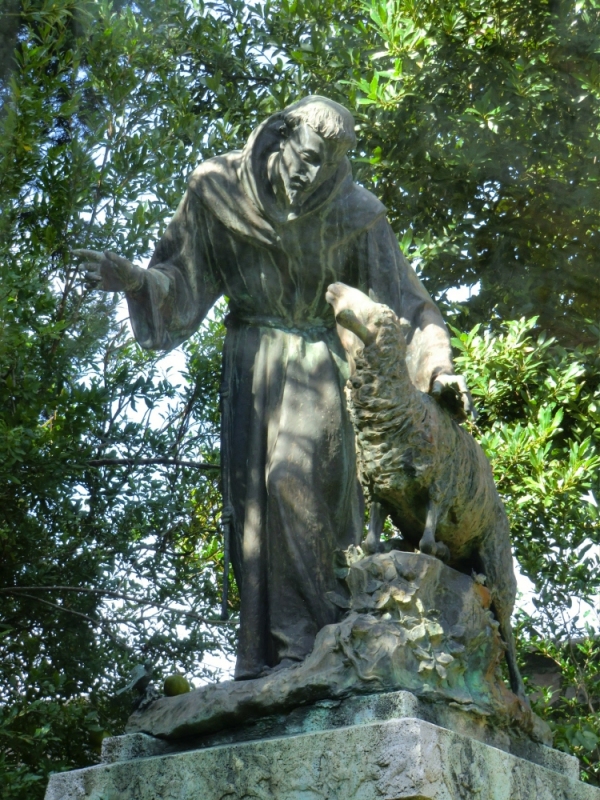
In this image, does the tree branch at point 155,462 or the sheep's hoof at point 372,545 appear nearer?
the sheep's hoof at point 372,545

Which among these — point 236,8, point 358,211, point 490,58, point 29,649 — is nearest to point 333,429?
point 358,211

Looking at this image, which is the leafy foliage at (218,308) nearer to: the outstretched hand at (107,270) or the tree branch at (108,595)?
the tree branch at (108,595)

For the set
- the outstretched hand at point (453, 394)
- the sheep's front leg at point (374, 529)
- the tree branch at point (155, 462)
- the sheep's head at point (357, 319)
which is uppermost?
the tree branch at point (155, 462)

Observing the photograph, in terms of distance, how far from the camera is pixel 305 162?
4.51 m

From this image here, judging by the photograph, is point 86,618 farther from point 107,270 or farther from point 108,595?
point 107,270

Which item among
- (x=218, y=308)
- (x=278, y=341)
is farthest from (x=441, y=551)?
(x=218, y=308)

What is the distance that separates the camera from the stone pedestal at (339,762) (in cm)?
343

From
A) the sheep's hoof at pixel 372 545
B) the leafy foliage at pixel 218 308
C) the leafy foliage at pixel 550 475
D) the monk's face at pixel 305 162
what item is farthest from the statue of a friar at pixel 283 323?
the leafy foliage at pixel 550 475

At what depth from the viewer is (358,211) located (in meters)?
4.72

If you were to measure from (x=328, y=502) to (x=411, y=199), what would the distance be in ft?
15.3

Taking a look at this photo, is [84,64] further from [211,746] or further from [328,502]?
[211,746]

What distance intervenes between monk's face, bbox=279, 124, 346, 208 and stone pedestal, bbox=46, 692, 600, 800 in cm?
188

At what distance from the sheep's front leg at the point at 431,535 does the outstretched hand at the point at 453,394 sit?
38 cm

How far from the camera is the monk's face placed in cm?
448
